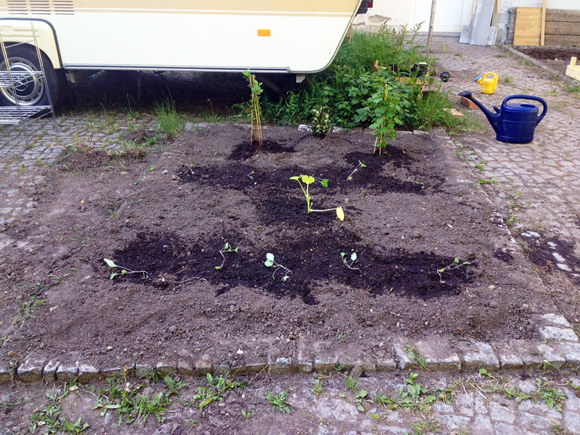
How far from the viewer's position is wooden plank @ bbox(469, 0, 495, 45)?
11.6m

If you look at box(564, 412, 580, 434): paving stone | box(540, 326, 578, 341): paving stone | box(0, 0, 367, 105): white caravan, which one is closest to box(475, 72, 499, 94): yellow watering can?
box(0, 0, 367, 105): white caravan

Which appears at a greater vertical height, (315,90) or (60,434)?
(315,90)

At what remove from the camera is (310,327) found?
2.74 metres

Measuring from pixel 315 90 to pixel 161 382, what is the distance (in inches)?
187

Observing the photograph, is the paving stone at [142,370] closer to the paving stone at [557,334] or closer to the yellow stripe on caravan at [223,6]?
the paving stone at [557,334]

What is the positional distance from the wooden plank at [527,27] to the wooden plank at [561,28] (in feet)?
1.03

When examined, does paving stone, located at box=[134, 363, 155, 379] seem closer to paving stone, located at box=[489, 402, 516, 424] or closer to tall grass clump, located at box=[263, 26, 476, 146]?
paving stone, located at box=[489, 402, 516, 424]

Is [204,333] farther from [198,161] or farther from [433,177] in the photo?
[433,177]

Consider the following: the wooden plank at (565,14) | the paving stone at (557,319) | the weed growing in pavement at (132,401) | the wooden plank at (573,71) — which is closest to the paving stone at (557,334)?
the paving stone at (557,319)

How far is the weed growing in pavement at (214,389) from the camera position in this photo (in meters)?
2.38

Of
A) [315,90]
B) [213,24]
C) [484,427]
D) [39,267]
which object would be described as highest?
[213,24]

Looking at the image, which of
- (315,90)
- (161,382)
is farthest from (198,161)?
(161,382)

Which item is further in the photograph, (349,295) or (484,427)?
(349,295)

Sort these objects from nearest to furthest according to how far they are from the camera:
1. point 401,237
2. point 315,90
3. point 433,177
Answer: point 401,237, point 433,177, point 315,90
